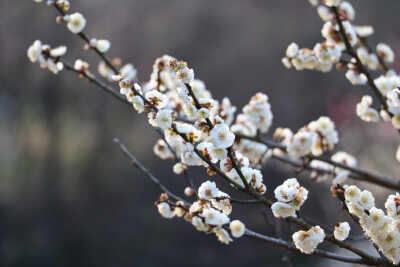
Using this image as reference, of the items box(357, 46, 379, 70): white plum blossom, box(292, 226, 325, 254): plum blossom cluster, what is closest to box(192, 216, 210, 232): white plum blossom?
box(292, 226, 325, 254): plum blossom cluster

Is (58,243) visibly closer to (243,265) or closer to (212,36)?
(243,265)

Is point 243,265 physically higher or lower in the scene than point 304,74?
lower

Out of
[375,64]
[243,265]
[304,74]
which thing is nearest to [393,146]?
[304,74]

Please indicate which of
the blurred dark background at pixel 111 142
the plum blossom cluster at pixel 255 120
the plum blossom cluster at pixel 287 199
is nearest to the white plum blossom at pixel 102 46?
the plum blossom cluster at pixel 255 120

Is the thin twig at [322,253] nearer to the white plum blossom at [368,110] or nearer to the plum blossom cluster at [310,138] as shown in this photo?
the plum blossom cluster at [310,138]

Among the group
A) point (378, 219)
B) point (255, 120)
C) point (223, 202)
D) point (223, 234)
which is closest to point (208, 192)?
point (223, 202)

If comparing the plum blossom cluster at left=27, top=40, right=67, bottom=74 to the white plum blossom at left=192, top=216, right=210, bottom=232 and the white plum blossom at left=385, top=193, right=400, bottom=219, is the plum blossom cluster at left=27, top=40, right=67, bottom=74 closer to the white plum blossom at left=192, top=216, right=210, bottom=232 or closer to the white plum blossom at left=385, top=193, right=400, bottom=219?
the white plum blossom at left=192, top=216, right=210, bottom=232
